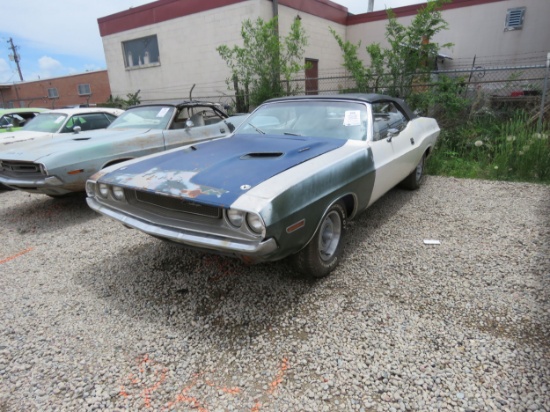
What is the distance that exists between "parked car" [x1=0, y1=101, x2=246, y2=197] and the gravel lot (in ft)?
3.23

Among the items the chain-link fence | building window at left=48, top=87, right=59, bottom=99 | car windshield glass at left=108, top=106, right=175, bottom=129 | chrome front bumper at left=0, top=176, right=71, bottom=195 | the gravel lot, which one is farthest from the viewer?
building window at left=48, top=87, right=59, bottom=99

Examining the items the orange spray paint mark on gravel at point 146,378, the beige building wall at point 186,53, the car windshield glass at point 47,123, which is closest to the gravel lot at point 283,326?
the orange spray paint mark on gravel at point 146,378

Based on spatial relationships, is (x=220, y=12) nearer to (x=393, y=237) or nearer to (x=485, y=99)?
(x=485, y=99)

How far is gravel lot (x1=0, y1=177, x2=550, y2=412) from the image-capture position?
6.42 feet

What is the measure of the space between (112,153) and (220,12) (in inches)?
335

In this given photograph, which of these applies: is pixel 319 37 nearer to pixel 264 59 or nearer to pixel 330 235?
pixel 264 59

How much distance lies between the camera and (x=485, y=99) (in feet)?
24.4

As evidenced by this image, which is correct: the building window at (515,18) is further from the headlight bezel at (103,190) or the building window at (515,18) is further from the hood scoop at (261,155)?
the headlight bezel at (103,190)

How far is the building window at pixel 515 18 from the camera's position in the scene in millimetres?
11398

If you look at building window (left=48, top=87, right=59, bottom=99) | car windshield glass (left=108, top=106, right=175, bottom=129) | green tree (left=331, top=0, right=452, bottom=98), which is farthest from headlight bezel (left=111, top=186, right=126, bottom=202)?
building window (left=48, top=87, right=59, bottom=99)

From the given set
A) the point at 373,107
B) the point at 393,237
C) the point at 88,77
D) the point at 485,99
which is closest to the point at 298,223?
the point at 393,237

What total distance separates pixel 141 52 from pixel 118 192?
42.6 ft

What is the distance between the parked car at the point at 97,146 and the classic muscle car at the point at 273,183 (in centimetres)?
163

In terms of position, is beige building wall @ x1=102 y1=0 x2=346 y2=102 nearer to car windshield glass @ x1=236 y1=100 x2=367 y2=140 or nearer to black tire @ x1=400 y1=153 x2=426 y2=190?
black tire @ x1=400 y1=153 x2=426 y2=190
